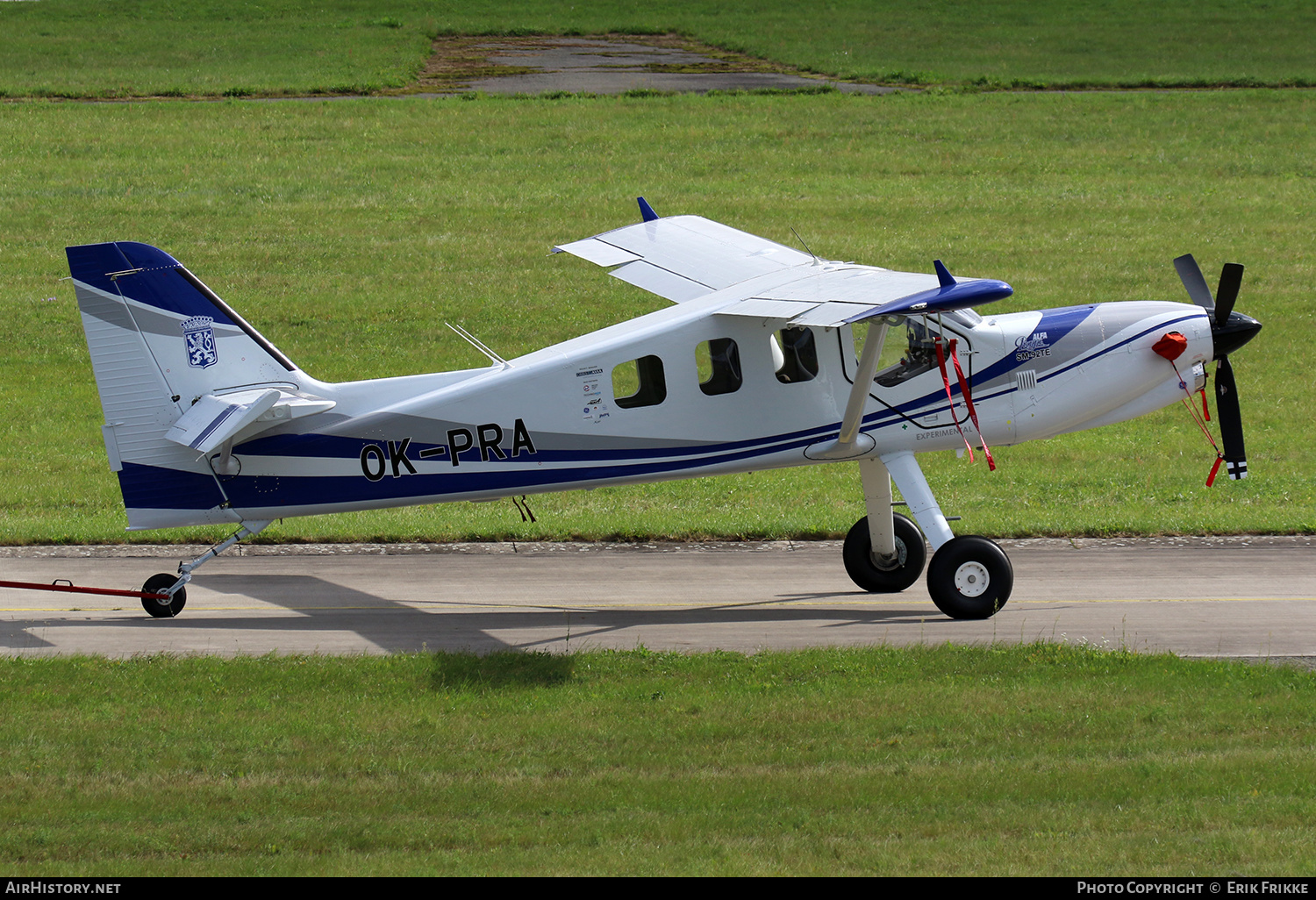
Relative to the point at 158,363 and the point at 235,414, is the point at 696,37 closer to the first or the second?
the point at 158,363

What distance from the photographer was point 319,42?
180 feet

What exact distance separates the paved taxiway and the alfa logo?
9.13ft

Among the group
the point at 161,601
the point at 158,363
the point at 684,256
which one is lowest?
the point at 161,601

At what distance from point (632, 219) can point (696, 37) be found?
2732cm

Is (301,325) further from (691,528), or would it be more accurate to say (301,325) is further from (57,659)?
(57,659)

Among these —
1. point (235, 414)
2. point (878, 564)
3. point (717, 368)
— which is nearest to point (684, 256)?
point (717, 368)

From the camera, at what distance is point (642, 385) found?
14164mm

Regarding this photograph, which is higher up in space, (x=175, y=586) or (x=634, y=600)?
(x=175, y=586)

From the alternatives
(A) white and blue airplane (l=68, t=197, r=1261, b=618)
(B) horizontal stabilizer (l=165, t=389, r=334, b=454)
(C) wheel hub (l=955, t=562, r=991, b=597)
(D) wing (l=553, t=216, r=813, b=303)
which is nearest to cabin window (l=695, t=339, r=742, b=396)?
(A) white and blue airplane (l=68, t=197, r=1261, b=618)

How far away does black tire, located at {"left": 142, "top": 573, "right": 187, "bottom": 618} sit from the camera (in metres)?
14.5

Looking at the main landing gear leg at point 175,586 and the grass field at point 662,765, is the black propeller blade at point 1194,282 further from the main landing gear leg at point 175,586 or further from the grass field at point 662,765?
the main landing gear leg at point 175,586

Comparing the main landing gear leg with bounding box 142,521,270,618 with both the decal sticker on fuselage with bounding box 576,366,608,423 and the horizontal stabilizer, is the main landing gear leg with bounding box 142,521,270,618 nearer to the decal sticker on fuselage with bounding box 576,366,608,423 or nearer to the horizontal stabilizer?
the horizontal stabilizer
